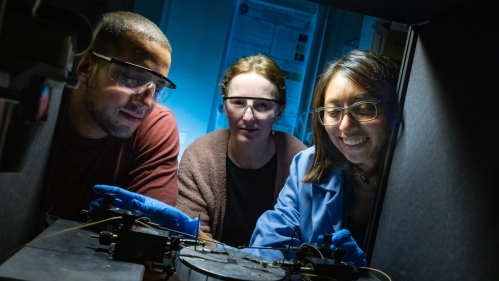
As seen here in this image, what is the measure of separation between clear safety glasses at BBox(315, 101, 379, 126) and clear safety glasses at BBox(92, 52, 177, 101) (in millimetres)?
493

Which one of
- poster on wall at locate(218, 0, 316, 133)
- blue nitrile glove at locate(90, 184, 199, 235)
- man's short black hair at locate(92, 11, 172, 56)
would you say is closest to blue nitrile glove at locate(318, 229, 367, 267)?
blue nitrile glove at locate(90, 184, 199, 235)

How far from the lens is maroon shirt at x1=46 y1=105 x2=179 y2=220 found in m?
1.41

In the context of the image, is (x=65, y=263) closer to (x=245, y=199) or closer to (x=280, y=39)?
(x=245, y=199)

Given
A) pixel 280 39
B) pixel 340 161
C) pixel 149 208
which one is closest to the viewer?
pixel 149 208

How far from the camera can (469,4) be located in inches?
38.7

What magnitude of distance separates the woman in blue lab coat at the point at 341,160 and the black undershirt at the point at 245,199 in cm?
28

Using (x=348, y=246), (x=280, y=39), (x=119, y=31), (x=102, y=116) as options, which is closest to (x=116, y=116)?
(x=102, y=116)

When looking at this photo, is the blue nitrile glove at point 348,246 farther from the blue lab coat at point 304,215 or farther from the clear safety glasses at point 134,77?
the clear safety glasses at point 134,77

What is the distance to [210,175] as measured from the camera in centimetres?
187

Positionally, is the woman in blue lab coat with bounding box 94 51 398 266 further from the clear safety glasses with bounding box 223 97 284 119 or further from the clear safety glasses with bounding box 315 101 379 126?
the clear safety glasses with bounding box 223 97 284 119

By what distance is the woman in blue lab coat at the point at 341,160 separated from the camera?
1.34 meters

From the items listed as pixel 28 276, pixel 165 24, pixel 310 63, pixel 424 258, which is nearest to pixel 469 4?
pixel 424 258

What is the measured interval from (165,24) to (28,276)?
5.33 ft

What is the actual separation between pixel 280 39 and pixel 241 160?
64 centimetres
